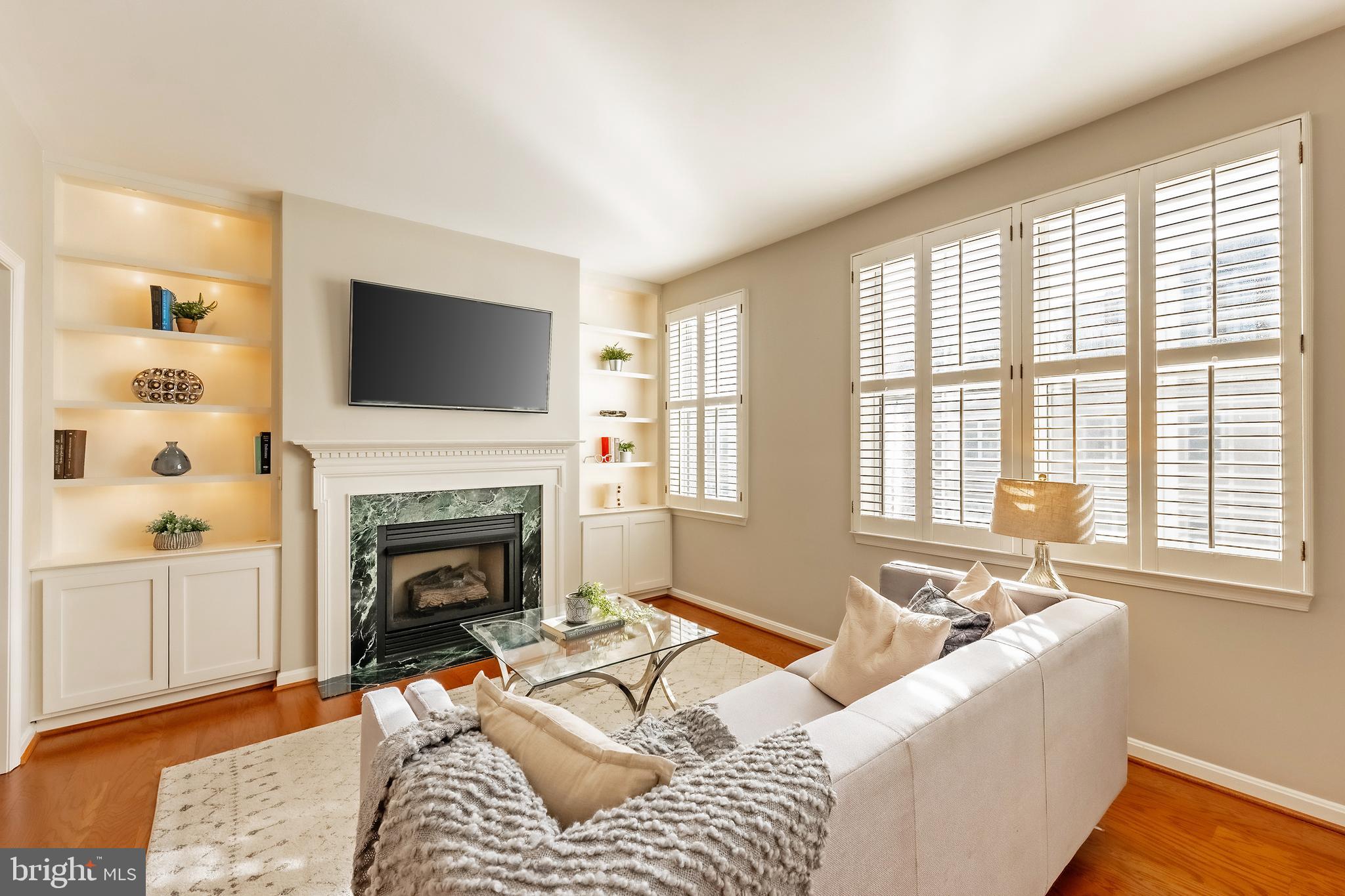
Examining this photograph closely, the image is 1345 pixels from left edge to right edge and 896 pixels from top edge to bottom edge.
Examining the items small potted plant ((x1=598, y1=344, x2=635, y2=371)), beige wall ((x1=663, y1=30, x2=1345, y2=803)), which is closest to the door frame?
small potted plant ((x1=598, y1=344, x2=635, y2=371))

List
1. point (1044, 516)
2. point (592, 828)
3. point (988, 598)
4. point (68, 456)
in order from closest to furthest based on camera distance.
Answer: point (592, 828) < point (988, 598) < point (1044, 516) < point (68, 456)

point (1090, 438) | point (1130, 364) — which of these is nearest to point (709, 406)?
point (1090, 438)

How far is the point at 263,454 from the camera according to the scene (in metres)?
3.26

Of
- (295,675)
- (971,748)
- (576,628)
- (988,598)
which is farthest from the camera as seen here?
(295,675)

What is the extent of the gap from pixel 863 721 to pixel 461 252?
144 inches

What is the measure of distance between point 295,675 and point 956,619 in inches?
132

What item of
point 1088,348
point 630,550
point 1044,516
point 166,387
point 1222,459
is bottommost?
point 630,550

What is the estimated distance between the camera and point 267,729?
8.90 ft

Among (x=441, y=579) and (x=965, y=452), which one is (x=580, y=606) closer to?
(x=441, y=579)

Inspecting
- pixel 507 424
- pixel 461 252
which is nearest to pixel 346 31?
pixel 461 252

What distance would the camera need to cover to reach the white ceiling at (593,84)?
6.28 ft

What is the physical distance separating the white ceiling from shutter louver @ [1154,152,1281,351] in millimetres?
432

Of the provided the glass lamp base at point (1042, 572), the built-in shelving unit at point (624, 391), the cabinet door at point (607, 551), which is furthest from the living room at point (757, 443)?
the built-in shelving unit at point (624, 391)

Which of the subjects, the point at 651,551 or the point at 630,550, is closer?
the point at 630,550
